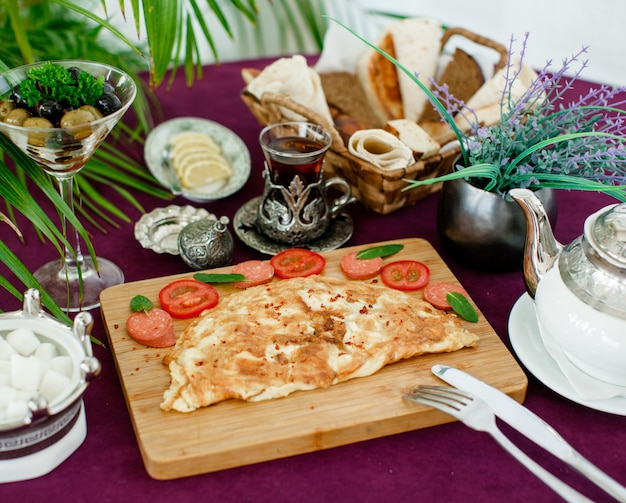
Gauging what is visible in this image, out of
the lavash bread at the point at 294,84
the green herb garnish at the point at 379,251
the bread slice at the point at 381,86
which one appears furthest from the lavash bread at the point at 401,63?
the green herb garnish at the point at 379,251

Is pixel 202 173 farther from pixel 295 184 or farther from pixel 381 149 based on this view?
pixel 381 149

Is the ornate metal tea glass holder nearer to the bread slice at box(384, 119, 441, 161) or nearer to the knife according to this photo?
the bread slice at box(384, 119, 441, 161)

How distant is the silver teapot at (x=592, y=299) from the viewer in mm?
1356

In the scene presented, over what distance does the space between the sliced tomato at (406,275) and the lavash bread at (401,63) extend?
82cm

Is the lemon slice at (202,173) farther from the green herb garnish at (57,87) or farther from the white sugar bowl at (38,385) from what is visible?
the white sugar bowl at (38,385)

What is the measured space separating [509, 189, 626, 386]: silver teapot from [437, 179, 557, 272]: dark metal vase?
1.01ft

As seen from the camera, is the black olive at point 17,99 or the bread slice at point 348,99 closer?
the black olive at point 17,99

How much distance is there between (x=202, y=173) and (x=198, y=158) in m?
0.06

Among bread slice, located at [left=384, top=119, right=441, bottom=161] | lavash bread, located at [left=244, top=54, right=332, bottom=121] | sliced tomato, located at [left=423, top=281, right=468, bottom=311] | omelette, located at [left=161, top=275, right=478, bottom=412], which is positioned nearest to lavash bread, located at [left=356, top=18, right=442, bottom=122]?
lavash bread, located at [left=244, top=54, right=332, bottom=121]

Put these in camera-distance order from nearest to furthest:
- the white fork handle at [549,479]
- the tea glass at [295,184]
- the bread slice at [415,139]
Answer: the white fork handle at [549,479], the tea glass at [295,184], the bread slice at [415,139]

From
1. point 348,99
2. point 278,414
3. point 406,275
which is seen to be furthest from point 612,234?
point 348,99

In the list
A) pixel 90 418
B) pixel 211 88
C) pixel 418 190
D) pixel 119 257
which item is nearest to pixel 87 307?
pixel 119 257

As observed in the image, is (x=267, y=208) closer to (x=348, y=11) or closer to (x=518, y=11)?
(x=348, y=11)

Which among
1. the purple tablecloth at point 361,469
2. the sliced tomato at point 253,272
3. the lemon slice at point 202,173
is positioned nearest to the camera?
the purple tablecloth at point 361,469
